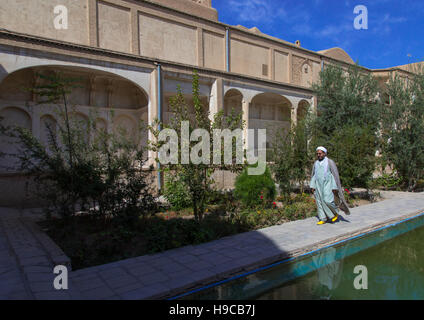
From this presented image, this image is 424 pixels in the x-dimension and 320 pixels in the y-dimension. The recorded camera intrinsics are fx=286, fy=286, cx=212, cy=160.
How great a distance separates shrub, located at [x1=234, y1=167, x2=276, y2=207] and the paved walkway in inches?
55.2

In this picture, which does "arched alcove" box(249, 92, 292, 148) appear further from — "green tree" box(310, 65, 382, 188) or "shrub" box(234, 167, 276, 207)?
"shrub" box(234, 167, 276, 207)

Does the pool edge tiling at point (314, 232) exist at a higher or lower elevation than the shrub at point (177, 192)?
lower

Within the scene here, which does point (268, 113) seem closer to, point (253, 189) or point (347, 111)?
point (347, 111)

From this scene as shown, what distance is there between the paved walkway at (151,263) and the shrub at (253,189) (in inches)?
55.2

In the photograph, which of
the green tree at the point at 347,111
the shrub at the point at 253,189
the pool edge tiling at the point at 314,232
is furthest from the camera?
the green tree at the point at 347,111

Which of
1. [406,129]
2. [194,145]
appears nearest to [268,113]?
[406,129]

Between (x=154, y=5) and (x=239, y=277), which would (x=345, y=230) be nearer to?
(x=239, y=277)

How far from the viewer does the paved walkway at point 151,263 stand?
3.33m

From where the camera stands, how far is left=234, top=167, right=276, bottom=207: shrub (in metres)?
7.89

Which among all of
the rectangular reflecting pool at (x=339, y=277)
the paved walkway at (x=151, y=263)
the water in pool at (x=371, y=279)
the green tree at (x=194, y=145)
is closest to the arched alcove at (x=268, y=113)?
the paved walkway at (x=151, y=263)

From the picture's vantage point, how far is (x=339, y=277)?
404 cm

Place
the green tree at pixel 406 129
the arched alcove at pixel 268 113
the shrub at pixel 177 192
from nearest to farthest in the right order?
the shrub at pixel 177 192 < the green tree at pixel 406 129 < the arched alcove at pixel 268 113

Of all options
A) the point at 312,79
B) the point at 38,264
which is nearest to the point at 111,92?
the point at 38,264

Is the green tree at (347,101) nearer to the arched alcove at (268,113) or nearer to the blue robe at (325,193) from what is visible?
the arched alcove at (268,113)
